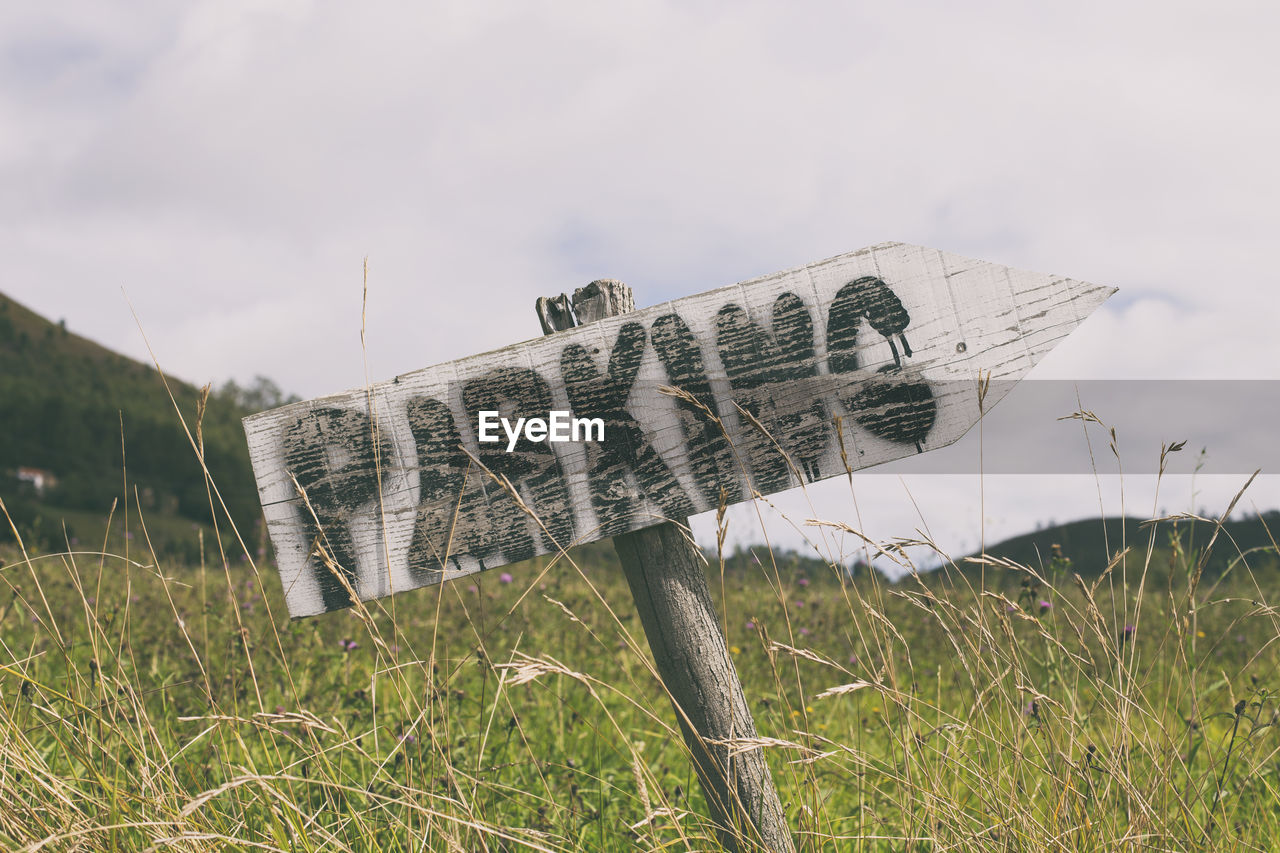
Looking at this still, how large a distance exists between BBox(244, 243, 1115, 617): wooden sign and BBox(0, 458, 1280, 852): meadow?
0.16m

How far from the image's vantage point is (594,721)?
2.73 meters

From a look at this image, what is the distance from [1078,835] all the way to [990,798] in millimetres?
342

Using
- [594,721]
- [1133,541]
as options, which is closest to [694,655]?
[1133,541]

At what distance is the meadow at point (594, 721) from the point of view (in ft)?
4.31

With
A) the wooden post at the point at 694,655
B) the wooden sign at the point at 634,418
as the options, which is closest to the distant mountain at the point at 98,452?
the wooden sign at the point at 634,418

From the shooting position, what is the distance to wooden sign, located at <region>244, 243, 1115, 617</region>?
60.5 inches

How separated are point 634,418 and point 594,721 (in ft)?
5.20

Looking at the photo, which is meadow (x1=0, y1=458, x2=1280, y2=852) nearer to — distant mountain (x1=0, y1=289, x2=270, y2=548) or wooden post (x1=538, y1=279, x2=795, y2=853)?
wooden post (x1=538, y1=279, x2=795, y2=853)

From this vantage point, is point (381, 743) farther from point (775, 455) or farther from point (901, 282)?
point (901, 282)

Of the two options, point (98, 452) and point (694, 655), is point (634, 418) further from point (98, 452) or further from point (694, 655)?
point (98, 452)

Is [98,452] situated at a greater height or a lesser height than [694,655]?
greater

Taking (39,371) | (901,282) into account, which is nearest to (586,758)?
(901,282)

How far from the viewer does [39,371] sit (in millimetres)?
36906

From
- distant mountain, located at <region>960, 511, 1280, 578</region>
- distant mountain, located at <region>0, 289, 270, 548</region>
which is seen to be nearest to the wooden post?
distant mountain, located at <region>960, 511, 1280, 578</region>
